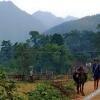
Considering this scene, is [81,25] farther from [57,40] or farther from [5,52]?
[57,40]

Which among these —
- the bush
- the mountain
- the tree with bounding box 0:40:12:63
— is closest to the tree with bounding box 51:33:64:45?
the tree with bounding box 0:40:12:63

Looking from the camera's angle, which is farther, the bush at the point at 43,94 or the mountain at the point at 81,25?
the mountain at the point at 81,25

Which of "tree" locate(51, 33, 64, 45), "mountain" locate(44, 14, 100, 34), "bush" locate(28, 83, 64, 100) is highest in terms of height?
"mountain" locate(44, 14, 100, 34)

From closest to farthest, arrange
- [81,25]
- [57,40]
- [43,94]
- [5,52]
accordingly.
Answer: [43,94] < [57,40] < [5,52] < [81,25]

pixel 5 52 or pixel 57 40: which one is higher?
pixel 57 40

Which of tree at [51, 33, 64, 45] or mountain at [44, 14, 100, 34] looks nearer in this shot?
tree at [51, 33, 64, 45]

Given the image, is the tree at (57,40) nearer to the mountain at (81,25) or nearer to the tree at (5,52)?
the tree at (5,52)

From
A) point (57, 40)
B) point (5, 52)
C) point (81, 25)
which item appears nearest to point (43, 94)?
point (57, 40)

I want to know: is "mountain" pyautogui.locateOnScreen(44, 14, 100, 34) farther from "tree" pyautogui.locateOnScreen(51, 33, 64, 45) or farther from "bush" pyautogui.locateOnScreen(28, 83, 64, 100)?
"bush" pyautogui.locateOnScreen(28, 83, 64, 100)

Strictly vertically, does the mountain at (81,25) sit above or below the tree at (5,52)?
above

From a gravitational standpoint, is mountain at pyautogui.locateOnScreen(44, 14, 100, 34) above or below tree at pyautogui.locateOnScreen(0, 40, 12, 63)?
above

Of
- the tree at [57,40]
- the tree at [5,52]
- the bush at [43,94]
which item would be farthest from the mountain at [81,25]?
the bush at [43,94]

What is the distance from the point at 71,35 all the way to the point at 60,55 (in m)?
30.6

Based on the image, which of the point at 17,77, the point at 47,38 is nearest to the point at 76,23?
the point at 47,38
